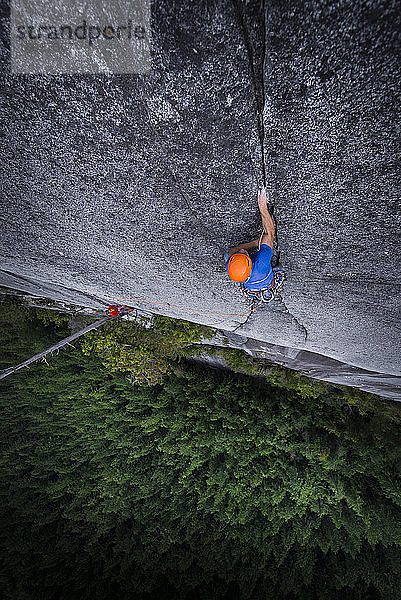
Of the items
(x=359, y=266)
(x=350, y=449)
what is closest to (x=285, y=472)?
(x=350, y=449)

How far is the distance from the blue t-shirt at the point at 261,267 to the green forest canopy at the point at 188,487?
302 centimetres

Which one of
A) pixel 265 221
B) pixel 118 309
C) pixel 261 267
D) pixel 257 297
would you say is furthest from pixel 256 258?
pixel 118 309

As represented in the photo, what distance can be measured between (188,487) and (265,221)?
14.8 ft

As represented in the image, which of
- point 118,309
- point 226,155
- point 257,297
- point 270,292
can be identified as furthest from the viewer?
point 118,309

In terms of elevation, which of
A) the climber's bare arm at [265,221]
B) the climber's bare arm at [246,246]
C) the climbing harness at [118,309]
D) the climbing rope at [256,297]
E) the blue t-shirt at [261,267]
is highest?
the climber's bare arm at [265,221]

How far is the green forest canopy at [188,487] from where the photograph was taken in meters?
4.16

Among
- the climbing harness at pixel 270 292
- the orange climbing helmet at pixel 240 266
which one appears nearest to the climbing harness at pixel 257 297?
the climbing harness at pixel 270 292

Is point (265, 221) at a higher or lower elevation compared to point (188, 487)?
higher

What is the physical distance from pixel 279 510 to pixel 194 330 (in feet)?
9.14

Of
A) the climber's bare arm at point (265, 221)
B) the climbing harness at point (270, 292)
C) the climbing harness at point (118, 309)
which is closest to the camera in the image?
the climber's bare arm at point (265, 221)

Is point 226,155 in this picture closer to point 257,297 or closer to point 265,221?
point 265,221

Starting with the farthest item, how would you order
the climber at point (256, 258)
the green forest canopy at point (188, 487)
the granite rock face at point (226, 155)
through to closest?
1. the green forest canopy at point (188, 487)
2. the climber at point (256, 258)
3. the granite rock face at point (226, 155)

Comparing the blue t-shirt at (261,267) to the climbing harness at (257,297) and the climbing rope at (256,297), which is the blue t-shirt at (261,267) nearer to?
the climbing harness at (257,297)

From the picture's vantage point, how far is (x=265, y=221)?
5.72 feet
